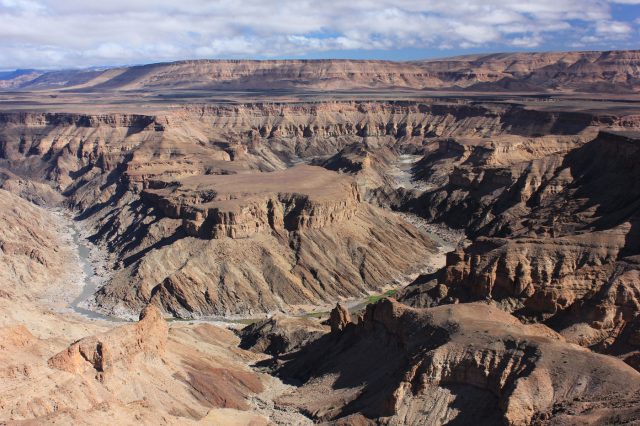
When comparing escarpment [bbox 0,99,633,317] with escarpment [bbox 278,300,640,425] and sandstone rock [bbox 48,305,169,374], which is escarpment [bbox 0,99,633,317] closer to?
sandstone rock [bbox 48,305,169,374]

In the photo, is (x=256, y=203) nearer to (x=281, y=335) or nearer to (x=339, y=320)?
(x=281, y=335)

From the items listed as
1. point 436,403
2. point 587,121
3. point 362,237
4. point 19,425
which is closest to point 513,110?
point 587,121

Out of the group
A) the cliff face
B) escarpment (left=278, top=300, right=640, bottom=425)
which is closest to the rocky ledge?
the cliff face

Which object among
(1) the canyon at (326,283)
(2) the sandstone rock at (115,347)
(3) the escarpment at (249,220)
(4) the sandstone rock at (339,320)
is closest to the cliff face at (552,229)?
(1) the canyon at (326,283)

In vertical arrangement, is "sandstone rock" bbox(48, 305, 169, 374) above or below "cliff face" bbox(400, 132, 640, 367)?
below

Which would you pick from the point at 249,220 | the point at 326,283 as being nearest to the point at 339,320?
the point at 326,283
